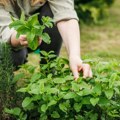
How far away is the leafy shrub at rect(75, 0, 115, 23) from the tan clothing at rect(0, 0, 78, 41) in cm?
282

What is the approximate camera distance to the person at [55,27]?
2.25m

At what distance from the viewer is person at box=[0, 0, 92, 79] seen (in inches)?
88.7

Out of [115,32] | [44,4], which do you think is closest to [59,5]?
[44,4]

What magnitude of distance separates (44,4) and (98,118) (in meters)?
0.87

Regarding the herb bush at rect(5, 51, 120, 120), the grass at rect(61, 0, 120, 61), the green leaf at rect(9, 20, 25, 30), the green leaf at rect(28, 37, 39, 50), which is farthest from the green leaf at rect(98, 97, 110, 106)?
the grass at rect(61, 0, 120, 61)

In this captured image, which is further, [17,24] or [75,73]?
[75,73]

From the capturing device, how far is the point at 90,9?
5.71 meters

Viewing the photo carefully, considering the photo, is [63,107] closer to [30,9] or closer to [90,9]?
[30,9]

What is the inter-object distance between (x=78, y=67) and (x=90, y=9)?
11.7 ft

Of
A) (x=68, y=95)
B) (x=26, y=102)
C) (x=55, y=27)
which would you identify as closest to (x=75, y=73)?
(x=68, y=95)

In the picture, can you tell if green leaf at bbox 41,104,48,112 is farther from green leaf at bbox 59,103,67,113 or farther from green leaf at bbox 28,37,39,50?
green leaf at bbox 28,37,39,50

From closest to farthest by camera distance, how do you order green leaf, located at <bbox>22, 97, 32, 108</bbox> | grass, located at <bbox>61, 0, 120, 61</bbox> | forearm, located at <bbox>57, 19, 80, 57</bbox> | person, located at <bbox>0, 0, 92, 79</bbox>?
green leaf, located at <bbox>22, 97, 32, 108</bbox> → person, located at <bbox>0, 0, 92, 79</bbox> → forearm, located at <bbox>57, 19, 80, 57</bbox> → grass, located at <bbox>61, 0, 120, 61</bbox>

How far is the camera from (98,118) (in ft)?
7.44

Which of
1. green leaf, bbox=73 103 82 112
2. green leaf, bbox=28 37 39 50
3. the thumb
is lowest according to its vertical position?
green leaf, bbox=73 103 82 112
